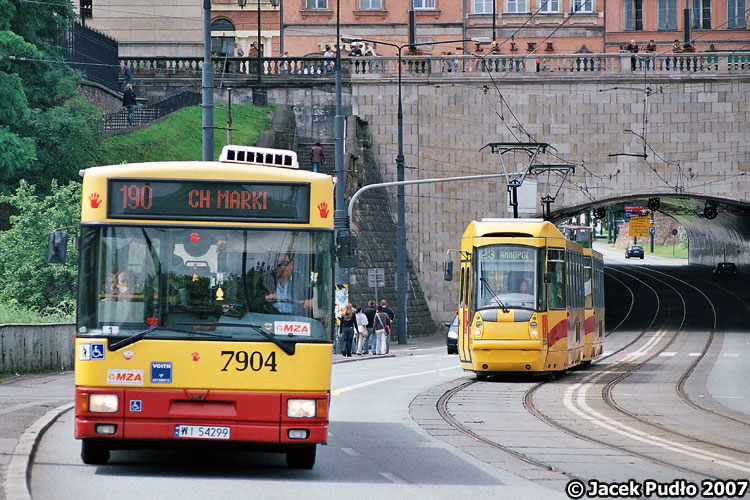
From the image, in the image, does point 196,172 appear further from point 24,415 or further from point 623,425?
point 623,425

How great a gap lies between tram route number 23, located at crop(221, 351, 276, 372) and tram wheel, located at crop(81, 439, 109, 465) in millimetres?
1597

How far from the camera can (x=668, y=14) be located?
77.5 metres

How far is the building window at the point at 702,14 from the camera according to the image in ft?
251

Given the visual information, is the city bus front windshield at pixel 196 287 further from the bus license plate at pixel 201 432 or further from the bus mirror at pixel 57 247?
the bus license plate at pixel 201 432

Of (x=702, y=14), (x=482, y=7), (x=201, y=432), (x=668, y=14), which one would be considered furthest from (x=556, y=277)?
(x=668, y=14)

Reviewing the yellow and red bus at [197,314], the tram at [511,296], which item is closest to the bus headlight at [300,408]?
the yellow and red bus at [197,314]

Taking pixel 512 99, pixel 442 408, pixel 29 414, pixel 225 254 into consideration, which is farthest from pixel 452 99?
pixel 225 254

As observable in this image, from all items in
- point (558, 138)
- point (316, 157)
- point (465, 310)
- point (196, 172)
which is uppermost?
point (558, 138)

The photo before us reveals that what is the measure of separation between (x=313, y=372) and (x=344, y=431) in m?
4.61

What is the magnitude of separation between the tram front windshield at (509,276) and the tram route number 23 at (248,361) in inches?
551

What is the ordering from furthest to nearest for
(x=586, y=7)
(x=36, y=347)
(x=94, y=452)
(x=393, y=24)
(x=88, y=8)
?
(x=586, y=7), (x=393, y=24), (x=88, y=8), (x=36, y=347), (x=94, y=452)

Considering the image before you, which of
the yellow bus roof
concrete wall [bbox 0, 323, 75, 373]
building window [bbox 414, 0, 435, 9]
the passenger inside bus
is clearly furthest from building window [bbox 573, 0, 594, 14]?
the passenger inside bus

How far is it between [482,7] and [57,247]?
63.6 metres

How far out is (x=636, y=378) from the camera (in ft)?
93.7
